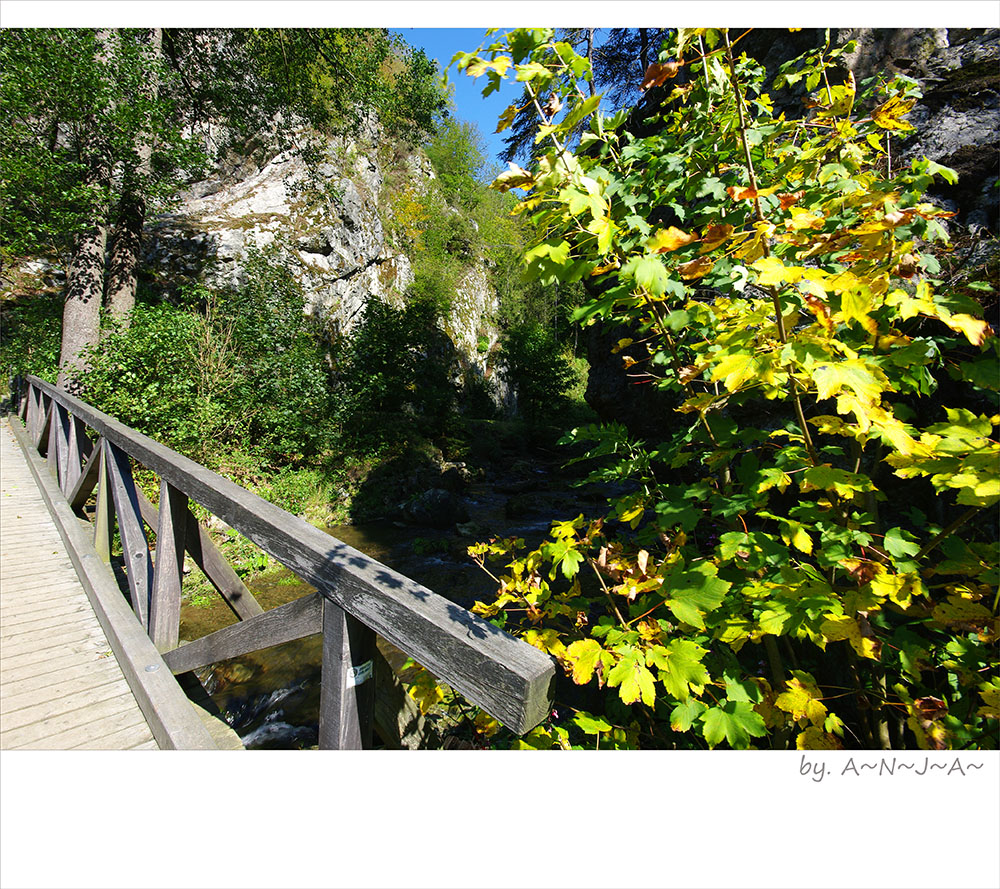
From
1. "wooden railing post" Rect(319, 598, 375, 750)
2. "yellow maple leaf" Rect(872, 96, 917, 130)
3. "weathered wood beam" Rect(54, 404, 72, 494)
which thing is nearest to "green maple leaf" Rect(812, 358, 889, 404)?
"yellow maple leaf" Rect(872, 96, 917, 130)

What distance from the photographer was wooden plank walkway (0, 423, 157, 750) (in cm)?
214

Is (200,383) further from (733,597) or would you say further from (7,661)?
(733,597)

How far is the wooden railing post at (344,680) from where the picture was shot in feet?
4.46

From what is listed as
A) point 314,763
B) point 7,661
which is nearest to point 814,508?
point 314,763

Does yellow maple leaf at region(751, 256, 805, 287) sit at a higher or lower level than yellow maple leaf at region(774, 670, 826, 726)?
higher

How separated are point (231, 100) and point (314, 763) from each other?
41.1 ft

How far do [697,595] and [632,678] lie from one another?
251 mm

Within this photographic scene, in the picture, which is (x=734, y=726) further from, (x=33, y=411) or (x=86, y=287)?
(x=33, y=411)

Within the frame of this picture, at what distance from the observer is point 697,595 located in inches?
47.1

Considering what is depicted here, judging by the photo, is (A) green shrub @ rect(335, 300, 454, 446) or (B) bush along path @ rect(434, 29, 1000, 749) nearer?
(B) bush along path @ rect(434, 29, 1000, 749)

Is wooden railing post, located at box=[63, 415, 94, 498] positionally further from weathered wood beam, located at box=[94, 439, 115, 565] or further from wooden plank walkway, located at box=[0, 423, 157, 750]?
weathered wood beam, located at box=[94, 439, 115, 565]

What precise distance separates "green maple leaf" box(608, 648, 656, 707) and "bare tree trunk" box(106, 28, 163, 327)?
985 cm

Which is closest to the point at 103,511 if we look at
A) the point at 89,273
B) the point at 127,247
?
the point at 89,273

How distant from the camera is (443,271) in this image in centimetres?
2489
